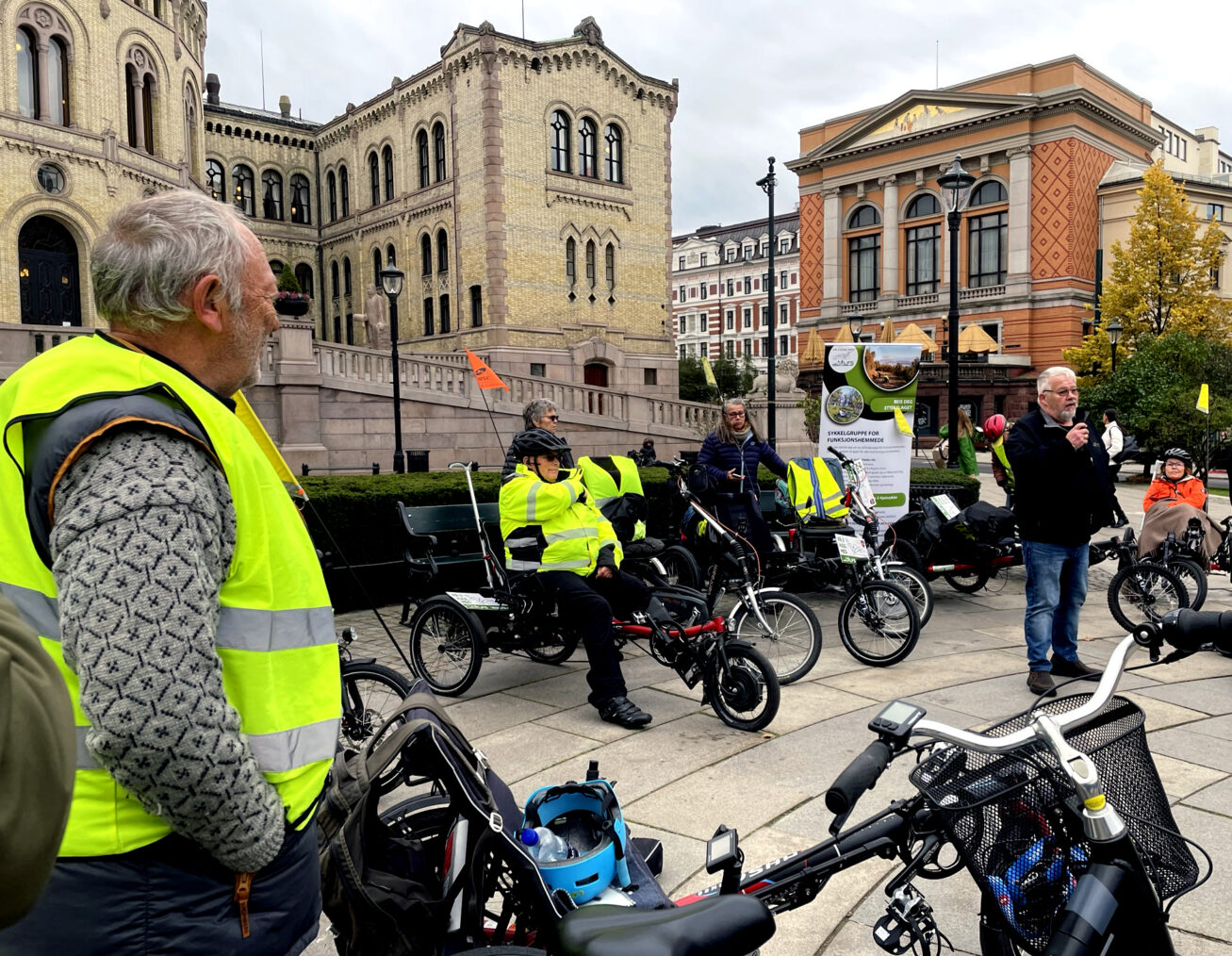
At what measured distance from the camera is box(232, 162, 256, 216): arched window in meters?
43.5

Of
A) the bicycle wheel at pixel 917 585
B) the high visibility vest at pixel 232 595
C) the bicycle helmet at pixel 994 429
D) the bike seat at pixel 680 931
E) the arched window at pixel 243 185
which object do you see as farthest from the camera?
the arched window at pixel 243 185

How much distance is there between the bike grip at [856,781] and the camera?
1.91m

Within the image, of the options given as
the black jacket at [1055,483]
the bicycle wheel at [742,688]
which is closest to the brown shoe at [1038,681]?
the black jacket at [1055,483]

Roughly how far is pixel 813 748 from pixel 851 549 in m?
2.67

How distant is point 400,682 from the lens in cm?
475

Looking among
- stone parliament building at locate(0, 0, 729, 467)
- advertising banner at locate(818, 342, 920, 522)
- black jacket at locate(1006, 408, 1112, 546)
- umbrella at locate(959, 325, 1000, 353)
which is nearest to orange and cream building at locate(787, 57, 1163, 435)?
umbrella at locate(959, 325, 1000, 353)

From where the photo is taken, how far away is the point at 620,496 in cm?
841

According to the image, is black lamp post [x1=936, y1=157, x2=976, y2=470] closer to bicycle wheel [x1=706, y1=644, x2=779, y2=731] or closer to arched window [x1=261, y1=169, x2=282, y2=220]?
bicycle wheel [x1=706, y1=644, x2=779, y2=731]

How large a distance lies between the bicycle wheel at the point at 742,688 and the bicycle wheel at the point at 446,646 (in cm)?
163

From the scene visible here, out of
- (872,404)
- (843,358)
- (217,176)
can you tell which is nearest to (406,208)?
(217,176)

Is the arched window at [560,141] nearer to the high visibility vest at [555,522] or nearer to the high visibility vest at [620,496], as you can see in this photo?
the high visibility vest at [620,496]

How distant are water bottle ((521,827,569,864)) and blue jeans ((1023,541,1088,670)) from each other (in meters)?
4.40

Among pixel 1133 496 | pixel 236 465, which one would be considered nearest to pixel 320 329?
pixel 1133 496

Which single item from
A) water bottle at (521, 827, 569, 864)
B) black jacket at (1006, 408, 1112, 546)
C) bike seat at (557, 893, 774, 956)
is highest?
black jacket at (1006, 408, 1112, 546)
